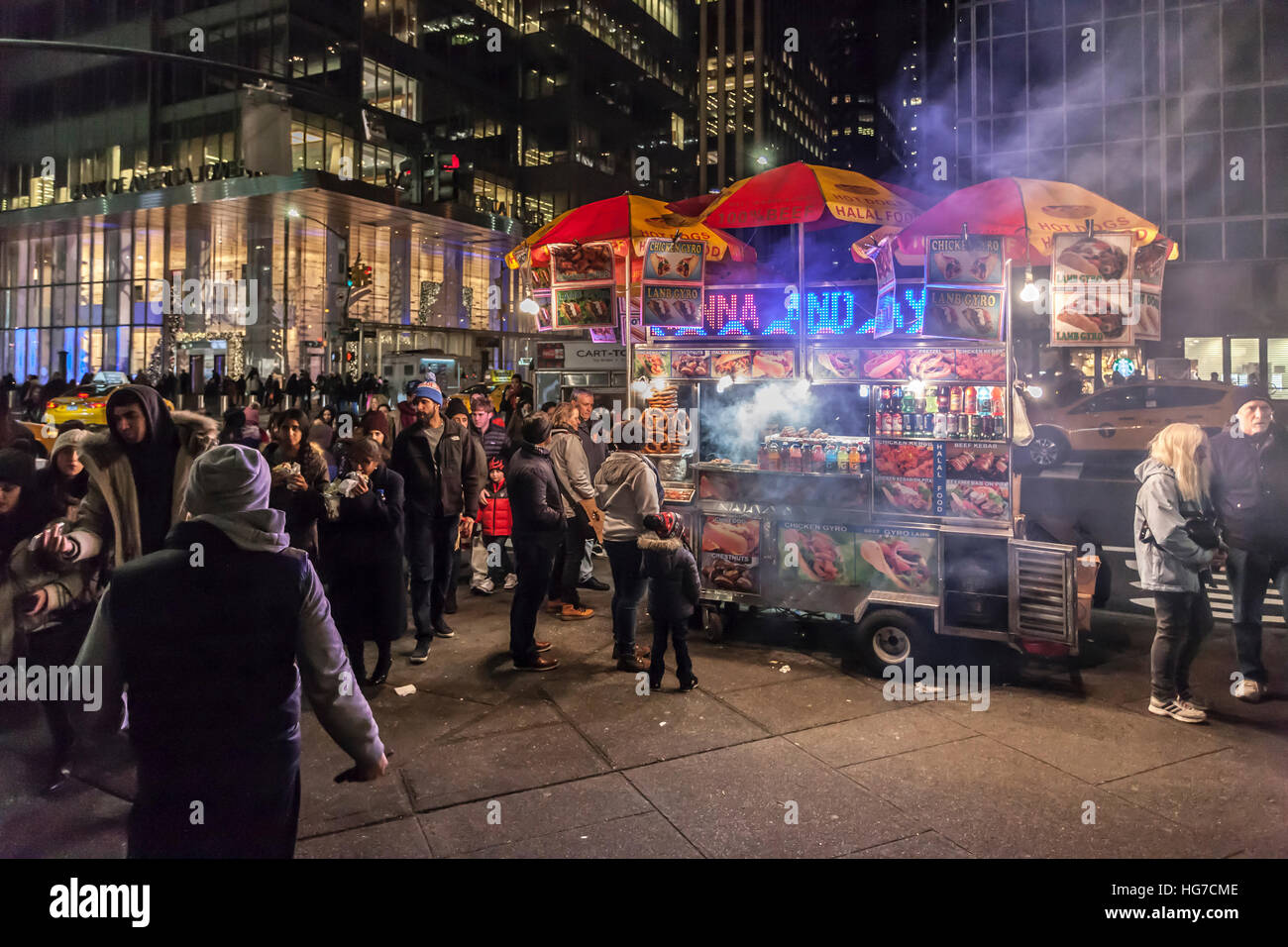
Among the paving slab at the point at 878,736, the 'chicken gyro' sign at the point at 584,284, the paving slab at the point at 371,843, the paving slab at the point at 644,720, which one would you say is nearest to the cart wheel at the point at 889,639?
the paving slab at the point at 878,736

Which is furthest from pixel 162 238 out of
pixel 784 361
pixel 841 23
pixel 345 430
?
pixel 841 23

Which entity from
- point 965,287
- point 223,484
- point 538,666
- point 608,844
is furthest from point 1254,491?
point 223,484

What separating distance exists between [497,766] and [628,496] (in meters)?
2.38

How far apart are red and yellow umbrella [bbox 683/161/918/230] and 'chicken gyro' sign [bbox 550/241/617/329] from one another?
3.84ft

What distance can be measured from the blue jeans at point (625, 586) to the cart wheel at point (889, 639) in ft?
5.94

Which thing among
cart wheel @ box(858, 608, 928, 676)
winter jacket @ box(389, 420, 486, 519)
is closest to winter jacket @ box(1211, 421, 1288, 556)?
cart wheel @ box(858, 608, 928, 676)

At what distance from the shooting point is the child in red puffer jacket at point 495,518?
902cm

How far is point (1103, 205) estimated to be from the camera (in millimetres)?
6930

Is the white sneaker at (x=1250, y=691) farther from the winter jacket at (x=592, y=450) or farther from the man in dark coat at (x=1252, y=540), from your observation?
the winter jacket at (x=592, y=450)

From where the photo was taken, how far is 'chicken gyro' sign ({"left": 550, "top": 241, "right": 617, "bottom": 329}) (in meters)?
8.36

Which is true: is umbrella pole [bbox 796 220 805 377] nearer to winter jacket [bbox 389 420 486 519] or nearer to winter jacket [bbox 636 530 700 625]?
winter jacket [bbox 636 530 700 625]

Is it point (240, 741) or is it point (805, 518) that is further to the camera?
point (805, 518)
